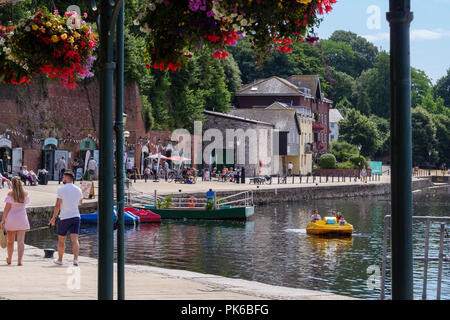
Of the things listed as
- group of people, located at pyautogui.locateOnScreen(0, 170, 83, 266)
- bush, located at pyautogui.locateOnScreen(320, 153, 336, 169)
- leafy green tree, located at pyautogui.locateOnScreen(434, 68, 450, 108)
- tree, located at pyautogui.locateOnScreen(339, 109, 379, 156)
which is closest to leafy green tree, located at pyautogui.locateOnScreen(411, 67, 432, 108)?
leafy green tree, located at pyautogui.locateOnScreen(434, 68, 450, 108)

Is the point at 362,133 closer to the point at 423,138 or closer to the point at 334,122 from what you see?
the point at 423,138

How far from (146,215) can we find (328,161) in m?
47.7

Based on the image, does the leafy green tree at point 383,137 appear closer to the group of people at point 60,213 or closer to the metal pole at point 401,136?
the group of people at point 60,213

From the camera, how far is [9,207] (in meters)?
13.4

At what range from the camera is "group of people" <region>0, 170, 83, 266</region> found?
42.7 feet

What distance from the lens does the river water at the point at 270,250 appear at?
72.9 ft

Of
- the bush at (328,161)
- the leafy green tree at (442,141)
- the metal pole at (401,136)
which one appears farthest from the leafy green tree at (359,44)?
the metal pole at (401,136)

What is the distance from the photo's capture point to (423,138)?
4473 inches

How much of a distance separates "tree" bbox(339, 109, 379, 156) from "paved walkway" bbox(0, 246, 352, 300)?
95.1 m

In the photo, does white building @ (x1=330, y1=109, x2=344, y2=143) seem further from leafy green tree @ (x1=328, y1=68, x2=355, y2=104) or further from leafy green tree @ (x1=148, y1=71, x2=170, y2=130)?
leafy green tree @ (x1=148, y1=71, x2=170, y2=130)

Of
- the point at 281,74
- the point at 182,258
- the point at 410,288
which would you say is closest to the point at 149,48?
the point at 410,288

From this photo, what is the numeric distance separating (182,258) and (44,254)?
1080cm

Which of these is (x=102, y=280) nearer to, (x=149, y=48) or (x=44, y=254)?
(x=149, y=48)

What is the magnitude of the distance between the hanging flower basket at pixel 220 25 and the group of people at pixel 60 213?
23.0 ft
